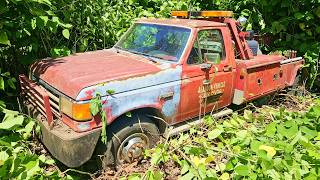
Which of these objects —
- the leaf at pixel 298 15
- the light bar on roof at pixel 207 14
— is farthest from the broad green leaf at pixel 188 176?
the leaf at pixel 298 15

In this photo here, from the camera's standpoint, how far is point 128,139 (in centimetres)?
420

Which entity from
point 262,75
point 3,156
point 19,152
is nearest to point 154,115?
point 19,152

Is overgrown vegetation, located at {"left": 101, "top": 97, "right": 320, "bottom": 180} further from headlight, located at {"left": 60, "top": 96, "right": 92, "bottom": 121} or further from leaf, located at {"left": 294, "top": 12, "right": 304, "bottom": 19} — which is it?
leaf, located at {"left": 294, "top": 12, "right": 304, "bottom": 19}

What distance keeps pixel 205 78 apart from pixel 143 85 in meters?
1.07

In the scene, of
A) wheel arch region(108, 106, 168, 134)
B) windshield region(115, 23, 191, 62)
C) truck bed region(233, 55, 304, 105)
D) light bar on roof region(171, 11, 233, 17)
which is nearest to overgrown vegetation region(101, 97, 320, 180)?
wheel arch region(108, 106, 168, 134)

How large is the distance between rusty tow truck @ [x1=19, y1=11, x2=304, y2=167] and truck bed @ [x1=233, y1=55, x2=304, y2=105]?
0.05 feet

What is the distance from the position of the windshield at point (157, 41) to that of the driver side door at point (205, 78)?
192 millimetres

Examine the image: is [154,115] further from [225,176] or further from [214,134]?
[225,176]

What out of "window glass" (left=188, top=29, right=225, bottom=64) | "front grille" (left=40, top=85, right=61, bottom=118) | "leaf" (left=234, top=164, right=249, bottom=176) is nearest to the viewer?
"leaf" (left=234, top=164, right=249, bottom=176)

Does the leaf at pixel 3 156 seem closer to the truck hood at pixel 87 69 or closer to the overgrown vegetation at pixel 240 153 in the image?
the truck hood at pixel 87 69

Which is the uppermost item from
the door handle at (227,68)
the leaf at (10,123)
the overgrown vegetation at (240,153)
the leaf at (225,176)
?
the door handle at (227,68)

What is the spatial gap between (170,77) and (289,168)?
70.2 inches

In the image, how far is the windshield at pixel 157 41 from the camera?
4.70 meters

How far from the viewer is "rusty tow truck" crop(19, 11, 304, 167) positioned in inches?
149
